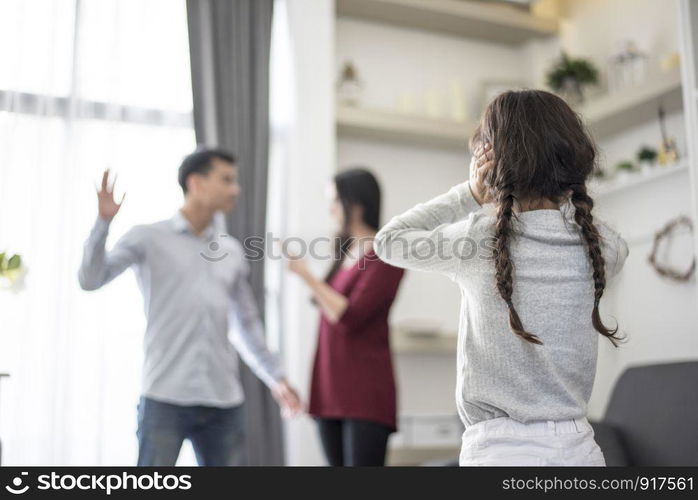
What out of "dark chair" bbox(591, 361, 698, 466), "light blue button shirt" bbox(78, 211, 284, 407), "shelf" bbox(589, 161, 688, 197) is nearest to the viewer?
"light blue button shirt" bbox(78, 211, 284, 407)

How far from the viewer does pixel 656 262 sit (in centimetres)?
355

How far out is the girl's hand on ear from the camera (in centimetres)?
139

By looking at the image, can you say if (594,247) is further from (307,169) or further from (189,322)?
(307,169)

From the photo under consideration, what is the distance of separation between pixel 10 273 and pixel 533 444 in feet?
5.37

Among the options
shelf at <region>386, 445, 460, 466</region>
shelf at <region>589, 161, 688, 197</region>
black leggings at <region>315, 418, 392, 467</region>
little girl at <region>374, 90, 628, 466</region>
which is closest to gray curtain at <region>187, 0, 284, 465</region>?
shelf at <region>386, 445, 460, 466</region>

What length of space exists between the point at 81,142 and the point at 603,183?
2.53 meters

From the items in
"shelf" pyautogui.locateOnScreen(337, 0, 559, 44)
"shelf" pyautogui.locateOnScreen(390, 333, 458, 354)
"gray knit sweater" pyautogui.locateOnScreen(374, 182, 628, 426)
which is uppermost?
"shelf" pyautogui.locateOnScreen(337, 0, 559, 44)

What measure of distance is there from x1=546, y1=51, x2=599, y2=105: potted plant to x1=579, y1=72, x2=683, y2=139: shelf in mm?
108

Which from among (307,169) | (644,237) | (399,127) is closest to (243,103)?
(307,169)

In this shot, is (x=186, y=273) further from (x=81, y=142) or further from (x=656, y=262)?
(x=656, y=262)

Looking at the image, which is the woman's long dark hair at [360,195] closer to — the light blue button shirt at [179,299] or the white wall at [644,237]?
the light blue button shirt at [179,299]

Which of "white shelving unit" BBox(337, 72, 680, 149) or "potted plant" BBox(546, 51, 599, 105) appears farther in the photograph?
"potted plant" BBox(546, 51, 599, 105)

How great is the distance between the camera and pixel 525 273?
4.28ft

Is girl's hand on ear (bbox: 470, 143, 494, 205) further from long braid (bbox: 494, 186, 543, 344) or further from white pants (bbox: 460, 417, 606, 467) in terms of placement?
white pants (bbox: 460, 417, 606, 467)
